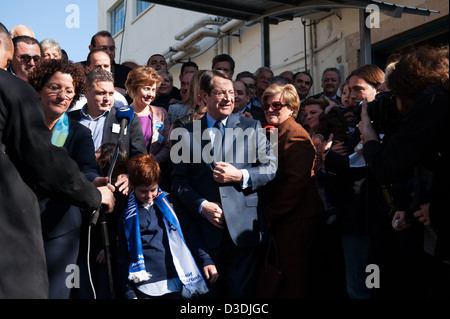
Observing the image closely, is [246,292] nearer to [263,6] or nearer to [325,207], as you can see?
[325,207]

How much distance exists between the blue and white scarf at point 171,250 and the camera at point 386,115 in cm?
144

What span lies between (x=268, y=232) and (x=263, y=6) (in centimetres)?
411

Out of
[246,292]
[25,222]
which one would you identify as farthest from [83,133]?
[246,292]

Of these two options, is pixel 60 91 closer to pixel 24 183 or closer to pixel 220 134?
pixel 220 134

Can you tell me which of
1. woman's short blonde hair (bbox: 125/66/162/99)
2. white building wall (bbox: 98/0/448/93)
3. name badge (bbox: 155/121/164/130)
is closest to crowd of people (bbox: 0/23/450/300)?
name badge (bbox: 155/121/164/130)

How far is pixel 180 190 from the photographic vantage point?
11.4 ft

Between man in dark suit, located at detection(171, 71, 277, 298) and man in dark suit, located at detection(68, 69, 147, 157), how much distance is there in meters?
0.44

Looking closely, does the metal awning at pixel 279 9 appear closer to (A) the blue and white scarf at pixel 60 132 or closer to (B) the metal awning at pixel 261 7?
(B) the metal awning at pixel 261 7

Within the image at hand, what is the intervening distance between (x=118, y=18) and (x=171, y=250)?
1384 centimetres

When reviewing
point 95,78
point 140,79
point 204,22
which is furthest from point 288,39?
point 95,78

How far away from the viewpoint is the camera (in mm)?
2775

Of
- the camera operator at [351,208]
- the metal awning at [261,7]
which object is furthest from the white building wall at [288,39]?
the camera operator at [351,208]

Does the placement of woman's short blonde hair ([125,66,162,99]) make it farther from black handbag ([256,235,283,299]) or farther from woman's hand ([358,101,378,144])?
woman's hand ([358,101,378,144])

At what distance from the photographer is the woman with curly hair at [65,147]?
2736 mm
